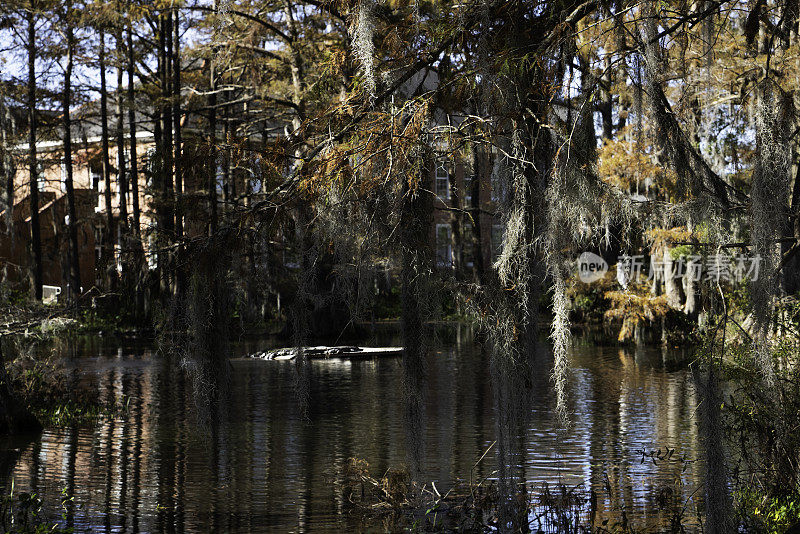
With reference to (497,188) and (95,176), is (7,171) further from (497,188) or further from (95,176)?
(497,188)

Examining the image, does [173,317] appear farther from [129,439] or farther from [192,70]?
[192,70]

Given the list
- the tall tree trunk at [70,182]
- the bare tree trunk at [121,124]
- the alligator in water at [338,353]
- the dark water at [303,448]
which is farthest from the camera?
the tall tree trunk at [70,182]

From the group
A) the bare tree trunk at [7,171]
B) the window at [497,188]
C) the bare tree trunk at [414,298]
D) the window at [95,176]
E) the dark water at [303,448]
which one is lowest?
the dark water at [303,448]

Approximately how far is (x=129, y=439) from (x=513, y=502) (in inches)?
296

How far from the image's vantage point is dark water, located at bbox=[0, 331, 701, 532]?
8.90 meters

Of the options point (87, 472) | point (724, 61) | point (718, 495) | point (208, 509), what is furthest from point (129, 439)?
point (724, 61)

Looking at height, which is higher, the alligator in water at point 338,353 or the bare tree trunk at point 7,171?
the bare tree trunk at point 7,171

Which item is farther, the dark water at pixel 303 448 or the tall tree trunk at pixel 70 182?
the tall tree trunk at pixel 70 182

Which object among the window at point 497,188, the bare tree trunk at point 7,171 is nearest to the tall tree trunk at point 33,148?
the bare tree trunk at point 7,171

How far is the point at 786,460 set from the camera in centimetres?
785

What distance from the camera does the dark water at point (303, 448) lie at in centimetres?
890

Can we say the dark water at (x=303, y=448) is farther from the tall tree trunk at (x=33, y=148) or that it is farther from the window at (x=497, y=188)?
the tall tree trunk at (x=33, y=148)

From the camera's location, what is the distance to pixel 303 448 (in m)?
12.0

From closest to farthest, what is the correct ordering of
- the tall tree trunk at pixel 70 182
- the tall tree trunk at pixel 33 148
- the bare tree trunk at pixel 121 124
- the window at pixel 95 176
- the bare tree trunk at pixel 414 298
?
the bare tree trunk at pixel 414 298, the bare tree trunk at pixel 121 124, the tall tree trunk at pixel 33 148, the tall tree trunk at pixel 70 182, the window at pixel 95 176
